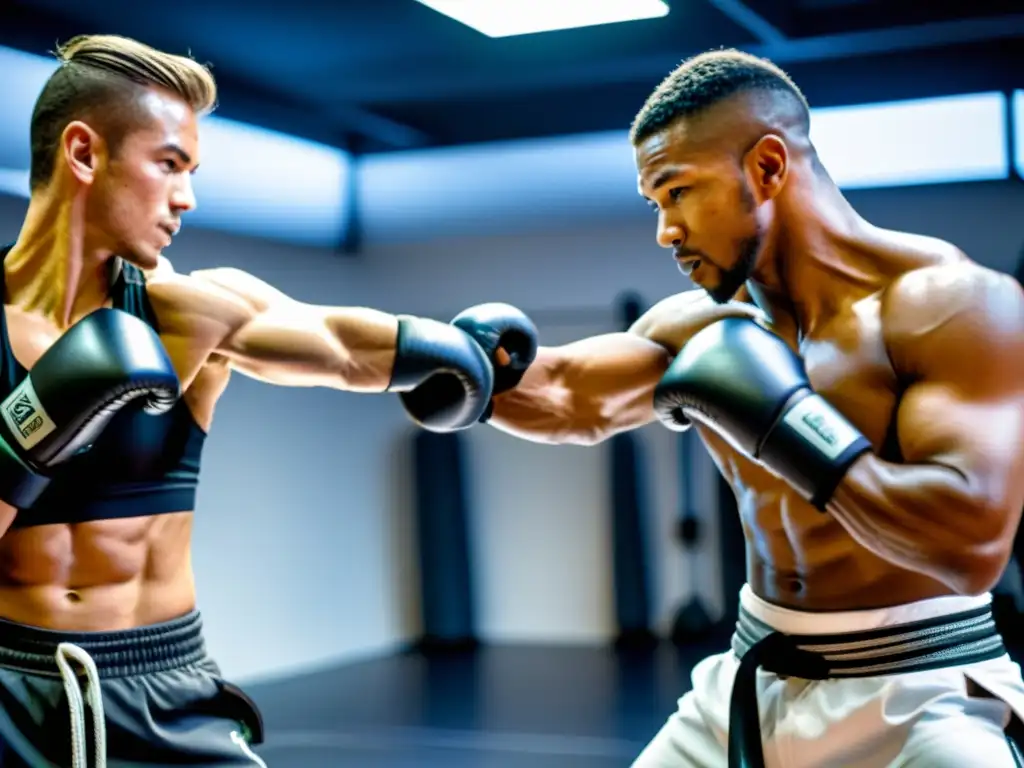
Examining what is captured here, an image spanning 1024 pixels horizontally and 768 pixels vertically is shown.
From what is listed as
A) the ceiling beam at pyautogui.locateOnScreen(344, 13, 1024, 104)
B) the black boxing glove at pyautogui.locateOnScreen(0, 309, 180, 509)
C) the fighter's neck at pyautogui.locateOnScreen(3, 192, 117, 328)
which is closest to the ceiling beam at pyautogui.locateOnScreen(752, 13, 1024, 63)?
the ceiling beam at pyautogui.locateOnScreen(344, 13, 1024, 104)

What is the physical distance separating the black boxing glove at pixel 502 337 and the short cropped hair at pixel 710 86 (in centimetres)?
45

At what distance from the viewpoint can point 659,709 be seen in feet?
16.2

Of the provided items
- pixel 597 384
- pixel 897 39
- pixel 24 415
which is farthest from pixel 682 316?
pixel 897 39

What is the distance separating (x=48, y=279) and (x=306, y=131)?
180 inches

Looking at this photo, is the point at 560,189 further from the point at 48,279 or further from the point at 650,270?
the point at 48,279

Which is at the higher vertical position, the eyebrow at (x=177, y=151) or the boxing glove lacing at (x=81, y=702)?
the eyebrow at (x=177, y=151)

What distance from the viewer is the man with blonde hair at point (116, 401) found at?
1894mm

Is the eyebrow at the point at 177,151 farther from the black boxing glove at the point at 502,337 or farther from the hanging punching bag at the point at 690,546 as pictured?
the hanging punching bag at the point at 690,546

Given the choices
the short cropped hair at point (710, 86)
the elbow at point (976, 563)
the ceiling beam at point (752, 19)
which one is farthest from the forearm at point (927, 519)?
the ceiling beam at point (752, 19)

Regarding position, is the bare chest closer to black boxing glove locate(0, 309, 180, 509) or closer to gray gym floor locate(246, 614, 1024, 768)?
black boxing glove locate(0, 309, 180, 509)

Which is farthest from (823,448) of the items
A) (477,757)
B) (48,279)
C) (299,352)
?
(477,757)

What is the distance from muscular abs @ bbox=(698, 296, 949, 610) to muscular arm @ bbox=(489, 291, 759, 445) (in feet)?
1.16

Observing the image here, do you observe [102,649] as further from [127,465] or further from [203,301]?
[203,301]

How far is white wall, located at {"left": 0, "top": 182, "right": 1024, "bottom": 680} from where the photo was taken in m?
5.82
